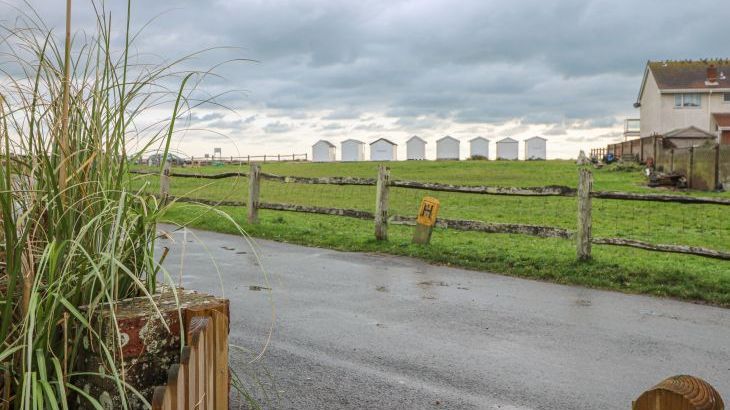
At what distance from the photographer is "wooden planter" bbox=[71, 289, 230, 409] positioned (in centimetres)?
266

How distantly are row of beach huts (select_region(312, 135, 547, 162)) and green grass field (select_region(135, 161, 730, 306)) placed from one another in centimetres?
4007

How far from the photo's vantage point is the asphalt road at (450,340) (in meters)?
4.76

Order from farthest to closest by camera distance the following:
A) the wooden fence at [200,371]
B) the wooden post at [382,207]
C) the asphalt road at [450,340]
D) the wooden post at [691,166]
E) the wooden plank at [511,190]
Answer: the wooden post at [691,166] → the wooden post at [382,207] → the wooden plank at [511,190] → the asphalt road at [450,340] → the wooden fence at [200,371]

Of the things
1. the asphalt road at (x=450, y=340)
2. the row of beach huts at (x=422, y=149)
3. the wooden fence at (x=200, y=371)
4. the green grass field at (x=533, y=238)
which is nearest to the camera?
the wooden fence at (x=200, y=371)

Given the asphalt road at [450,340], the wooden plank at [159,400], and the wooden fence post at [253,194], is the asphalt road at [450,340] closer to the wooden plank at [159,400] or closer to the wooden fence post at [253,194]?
the wooden plank at [159,400]

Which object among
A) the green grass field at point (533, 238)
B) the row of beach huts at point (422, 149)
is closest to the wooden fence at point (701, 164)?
the green grass field at point (533, 238)

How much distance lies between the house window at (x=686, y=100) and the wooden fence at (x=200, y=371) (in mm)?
52595

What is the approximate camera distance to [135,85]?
312cm

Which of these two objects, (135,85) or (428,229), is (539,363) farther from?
(428,229)

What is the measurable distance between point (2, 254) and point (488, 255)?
8.60 m

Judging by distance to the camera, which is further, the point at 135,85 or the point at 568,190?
the point at 568,190

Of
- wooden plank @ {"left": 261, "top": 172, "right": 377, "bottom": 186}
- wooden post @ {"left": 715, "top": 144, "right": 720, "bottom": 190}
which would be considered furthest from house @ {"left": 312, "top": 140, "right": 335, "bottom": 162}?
wooden plank @ {"left": 261, "top": 172, "right": 377, "bottom": 186}

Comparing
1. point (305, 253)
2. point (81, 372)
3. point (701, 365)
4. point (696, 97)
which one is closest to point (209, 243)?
point (305, 253)

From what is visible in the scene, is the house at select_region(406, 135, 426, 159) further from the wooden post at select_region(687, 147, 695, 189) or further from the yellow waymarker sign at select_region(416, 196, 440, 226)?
the yellow waymarker sign at select_region(416, 196, 440, 226)
